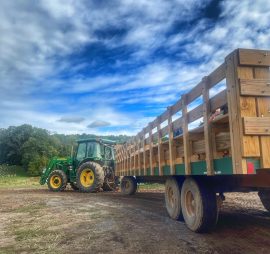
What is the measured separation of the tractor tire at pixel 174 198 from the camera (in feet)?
22.0

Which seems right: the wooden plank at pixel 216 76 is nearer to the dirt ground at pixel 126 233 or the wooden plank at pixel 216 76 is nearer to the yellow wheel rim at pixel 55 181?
the dirt ground at pixel 126 233

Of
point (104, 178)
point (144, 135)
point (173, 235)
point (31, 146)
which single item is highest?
point (31, 146)

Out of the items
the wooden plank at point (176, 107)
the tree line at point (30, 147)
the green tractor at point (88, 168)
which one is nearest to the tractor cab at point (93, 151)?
the green tractor at point (88, 168)

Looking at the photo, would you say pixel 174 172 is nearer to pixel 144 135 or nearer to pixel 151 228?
pixel 151 228

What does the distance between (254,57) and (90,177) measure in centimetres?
1257

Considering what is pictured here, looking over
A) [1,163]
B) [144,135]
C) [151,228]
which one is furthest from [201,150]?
[1,163]

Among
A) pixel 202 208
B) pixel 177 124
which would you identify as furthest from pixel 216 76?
pixel 202 208

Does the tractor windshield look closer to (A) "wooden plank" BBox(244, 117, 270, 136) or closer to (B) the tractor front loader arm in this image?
(B) the tractor front loader arm

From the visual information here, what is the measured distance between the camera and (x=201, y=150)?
201 inches

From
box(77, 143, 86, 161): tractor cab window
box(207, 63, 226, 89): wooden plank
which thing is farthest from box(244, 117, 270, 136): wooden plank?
box(77, 143, 86, 161): tractor cab window

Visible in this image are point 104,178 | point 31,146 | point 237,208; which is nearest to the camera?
point 237,208

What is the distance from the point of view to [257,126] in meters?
3.79

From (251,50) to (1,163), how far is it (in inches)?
2640

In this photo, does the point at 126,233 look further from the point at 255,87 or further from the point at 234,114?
the point at 255,87
